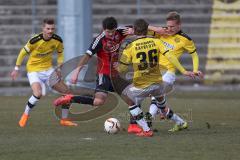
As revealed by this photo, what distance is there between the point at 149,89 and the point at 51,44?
3.00 metres

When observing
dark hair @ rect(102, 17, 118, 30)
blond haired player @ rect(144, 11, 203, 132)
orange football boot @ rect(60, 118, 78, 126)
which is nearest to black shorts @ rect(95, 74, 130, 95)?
blond haired player @ rect(144, 11, 203, 132)

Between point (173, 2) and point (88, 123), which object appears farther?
point (173, 2)

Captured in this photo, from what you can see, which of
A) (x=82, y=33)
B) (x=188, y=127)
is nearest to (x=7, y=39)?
(x=82, y=33)

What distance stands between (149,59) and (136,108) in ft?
2.72

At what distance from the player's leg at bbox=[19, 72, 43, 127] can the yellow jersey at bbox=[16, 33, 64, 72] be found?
18 centimetres

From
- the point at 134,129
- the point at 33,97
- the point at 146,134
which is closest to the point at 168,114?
the point at 134,129

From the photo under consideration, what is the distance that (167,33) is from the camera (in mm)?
14711

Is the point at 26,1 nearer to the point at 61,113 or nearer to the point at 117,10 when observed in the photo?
the point at 117,10

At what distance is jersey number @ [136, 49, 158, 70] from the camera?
1297cm

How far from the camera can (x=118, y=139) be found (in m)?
12.5

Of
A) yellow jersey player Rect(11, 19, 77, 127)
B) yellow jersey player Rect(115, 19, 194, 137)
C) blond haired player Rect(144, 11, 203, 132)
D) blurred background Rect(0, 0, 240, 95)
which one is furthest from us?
blurred background Rect(0, 0, 240, 95)

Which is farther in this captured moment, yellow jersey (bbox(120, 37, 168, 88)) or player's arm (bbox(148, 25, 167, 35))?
player's arm (bbox(148, 25, 167, 35))

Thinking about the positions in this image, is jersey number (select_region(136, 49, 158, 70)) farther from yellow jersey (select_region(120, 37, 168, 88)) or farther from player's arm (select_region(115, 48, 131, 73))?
player's arm (select_region(115, 48, 131, 73))

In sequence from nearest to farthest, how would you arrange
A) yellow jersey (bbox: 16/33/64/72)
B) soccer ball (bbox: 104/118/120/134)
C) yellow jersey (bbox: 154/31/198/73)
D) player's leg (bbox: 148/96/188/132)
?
soccer ball (bbox: 104/118/120/134) < player's leg (bbox: 148/96/188/132) < yellow jersey (bbox: 154/31/198/73) < yellow jersey (bbox: 16/33/64/72)
